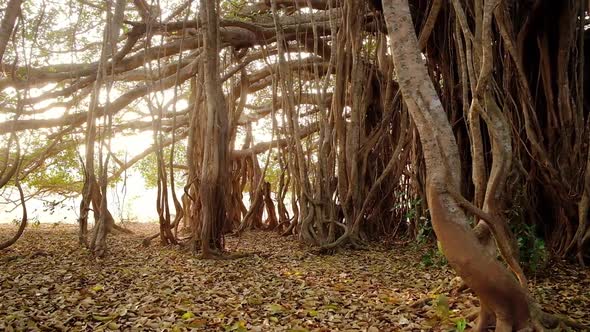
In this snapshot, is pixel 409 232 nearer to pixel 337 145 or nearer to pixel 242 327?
pixel 337 145

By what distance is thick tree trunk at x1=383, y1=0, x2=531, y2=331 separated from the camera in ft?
6.03

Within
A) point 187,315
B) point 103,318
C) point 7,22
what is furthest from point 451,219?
point 7,22

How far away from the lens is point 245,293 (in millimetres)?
2846

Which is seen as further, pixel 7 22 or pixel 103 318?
pixel 7 22

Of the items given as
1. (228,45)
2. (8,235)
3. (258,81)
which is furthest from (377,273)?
(8,235)

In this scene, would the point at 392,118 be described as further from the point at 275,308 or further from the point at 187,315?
the point at 187,315

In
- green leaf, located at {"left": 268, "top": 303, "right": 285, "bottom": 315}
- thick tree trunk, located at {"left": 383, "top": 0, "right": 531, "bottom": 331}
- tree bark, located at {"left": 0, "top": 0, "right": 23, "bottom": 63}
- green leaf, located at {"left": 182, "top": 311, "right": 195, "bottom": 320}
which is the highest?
tree bark, located at {"left": 0, "top": 0, "right": 23, "bottom": 63}

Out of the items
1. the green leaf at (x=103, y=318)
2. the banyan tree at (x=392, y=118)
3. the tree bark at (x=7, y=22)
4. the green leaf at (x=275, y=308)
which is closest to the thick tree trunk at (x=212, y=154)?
the banyan tree at (x=392, y=118)

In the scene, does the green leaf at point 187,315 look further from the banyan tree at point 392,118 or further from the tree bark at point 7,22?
the tree bark at point 7,22

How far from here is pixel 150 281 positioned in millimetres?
3104

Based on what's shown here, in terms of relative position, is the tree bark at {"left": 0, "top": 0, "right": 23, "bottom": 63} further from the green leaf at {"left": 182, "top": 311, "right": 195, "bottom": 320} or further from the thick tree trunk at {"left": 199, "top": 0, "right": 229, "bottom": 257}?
the green leaf at {"left": 182, "top": 311, "right": 195, "bottom": 320}

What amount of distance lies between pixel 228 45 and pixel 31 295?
331cm

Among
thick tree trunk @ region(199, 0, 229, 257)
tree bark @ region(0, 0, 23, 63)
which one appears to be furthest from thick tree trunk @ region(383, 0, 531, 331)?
tree bark @ region(0, 0, 23, 63)

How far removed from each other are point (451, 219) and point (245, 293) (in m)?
1.46
